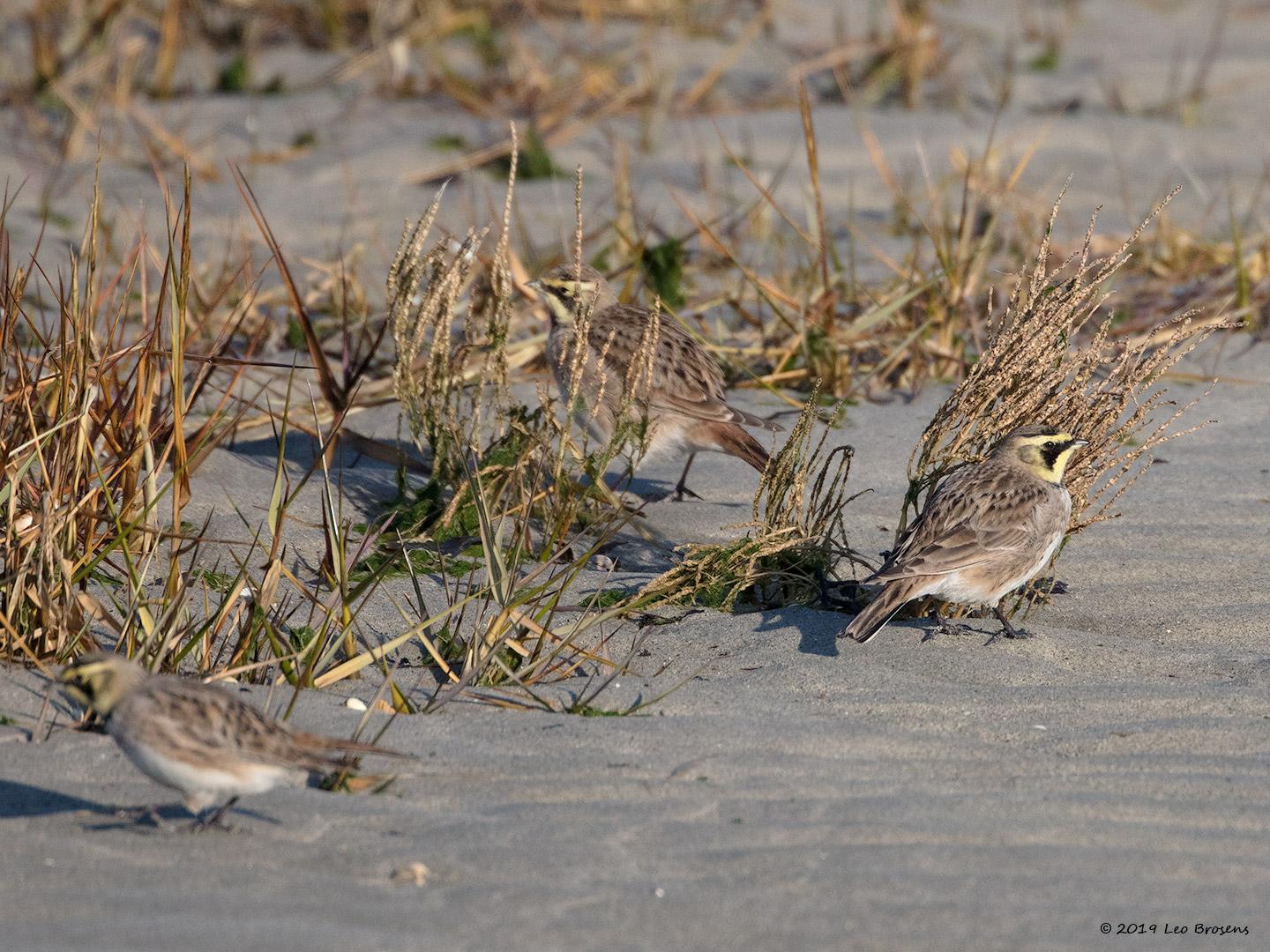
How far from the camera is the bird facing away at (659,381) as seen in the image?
6352mm

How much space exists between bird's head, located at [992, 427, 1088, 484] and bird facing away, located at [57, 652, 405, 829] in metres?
2.44

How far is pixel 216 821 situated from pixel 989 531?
→ 249 cm

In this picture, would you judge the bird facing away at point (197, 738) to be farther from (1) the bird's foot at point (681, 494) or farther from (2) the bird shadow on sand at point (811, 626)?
(1) the bird's foot at point (681, 494)

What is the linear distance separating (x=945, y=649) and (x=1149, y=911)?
67.0 inches

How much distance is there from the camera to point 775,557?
526cm

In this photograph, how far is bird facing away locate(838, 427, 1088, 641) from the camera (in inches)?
194

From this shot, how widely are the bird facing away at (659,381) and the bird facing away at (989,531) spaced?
1.19 metres

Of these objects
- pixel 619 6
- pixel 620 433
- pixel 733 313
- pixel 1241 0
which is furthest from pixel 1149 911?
pixel 1241 0

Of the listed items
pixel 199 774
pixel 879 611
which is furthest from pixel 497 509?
pixel 199 774

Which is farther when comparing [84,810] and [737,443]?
[737,443]

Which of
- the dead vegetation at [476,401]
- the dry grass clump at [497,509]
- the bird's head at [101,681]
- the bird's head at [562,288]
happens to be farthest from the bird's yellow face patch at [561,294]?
the bird's head at [101,681]

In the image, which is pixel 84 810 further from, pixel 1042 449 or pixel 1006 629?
pixel 1042 449

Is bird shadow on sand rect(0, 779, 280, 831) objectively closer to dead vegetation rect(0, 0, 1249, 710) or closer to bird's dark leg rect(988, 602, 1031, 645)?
dead vegetation rect(0, 0, 1249, 710)

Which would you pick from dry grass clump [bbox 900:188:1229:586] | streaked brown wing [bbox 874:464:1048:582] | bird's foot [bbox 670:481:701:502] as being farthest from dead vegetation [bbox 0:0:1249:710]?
bird's foot [bbox 670:481:701:502]
